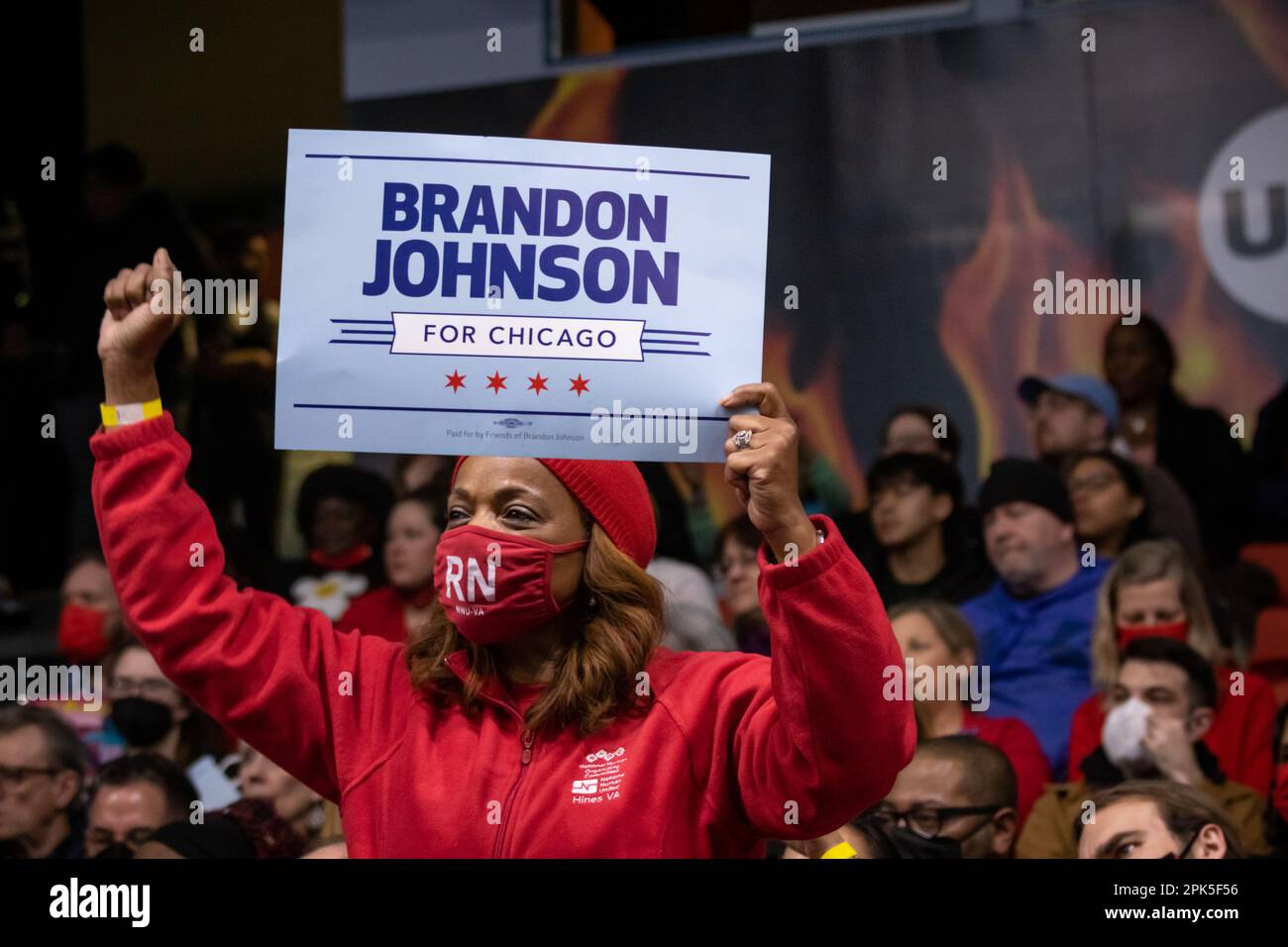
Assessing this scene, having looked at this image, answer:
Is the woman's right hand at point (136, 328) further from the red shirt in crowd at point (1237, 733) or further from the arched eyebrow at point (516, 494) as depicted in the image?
the red shirt in crowd at point (1237, 733)

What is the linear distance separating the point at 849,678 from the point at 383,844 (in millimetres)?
691

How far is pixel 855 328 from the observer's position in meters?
6.46

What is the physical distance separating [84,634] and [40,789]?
1015 mm

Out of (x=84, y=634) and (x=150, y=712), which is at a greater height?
(x=84, y=634)

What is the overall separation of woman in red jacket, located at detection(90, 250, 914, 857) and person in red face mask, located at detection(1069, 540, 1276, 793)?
2358mm

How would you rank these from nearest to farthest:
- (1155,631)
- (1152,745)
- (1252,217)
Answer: (1152,745) < (1155,631) < (1252,217)

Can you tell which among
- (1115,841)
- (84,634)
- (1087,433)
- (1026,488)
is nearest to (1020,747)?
(1026,488)

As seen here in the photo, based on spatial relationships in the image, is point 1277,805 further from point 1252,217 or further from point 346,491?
point 346,491

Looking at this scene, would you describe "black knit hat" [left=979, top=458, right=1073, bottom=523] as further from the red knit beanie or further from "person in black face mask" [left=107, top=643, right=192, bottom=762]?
the red knit beanie

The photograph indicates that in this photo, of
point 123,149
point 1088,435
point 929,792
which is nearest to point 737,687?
point 929,792

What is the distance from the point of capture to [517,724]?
7.91 ft

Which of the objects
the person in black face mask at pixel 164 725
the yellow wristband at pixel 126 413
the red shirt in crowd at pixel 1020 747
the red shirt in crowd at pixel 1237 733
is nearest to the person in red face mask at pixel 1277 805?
the red shirt in crowd at pixel 1237 733

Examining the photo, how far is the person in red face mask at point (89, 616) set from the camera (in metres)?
5.55
